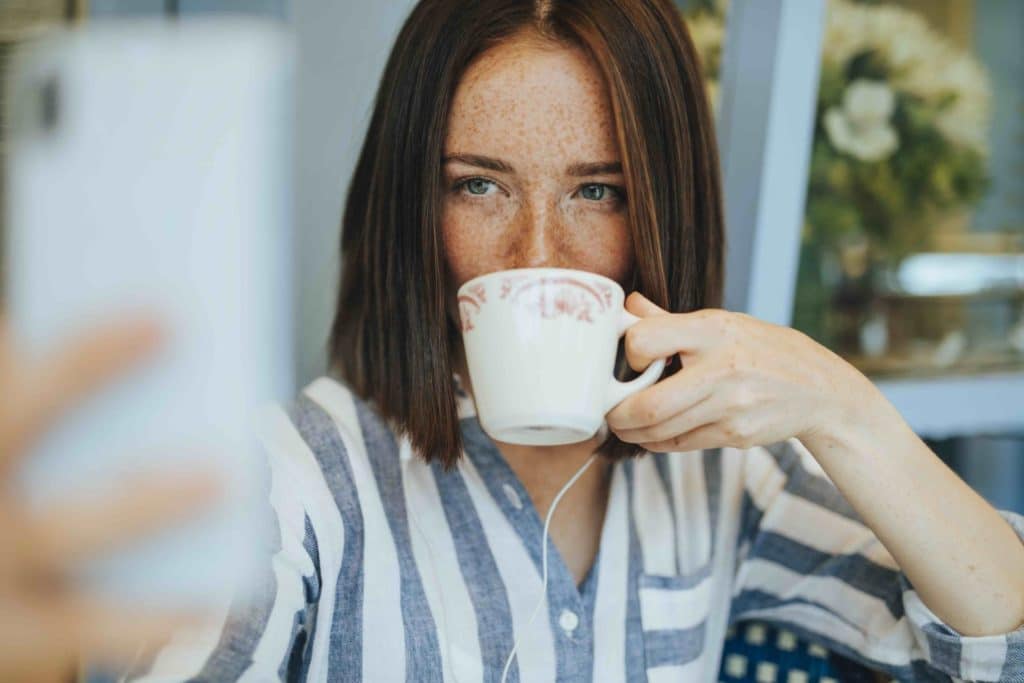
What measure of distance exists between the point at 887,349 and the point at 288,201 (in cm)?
119

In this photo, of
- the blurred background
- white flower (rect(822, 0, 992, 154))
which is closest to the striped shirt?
the blurred background

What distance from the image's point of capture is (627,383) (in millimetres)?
761

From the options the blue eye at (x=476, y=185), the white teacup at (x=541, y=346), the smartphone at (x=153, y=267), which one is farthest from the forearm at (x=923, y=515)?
the smartphone at (x=153, y=267)

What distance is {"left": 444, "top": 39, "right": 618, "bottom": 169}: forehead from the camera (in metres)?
0.88

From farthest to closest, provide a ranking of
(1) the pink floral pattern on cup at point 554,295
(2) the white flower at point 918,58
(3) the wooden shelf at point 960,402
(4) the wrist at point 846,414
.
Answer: (3) the wooden shelf at point 960,402, (2) the white flower at point 918,58, (4) the wrist at point 846,414, (1) the pink floral pattern on cup at point 554,295

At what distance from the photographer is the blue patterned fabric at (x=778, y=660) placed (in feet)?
3.41

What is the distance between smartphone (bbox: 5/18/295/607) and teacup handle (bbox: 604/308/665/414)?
0.32 meters

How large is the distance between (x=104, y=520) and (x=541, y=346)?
0.32m

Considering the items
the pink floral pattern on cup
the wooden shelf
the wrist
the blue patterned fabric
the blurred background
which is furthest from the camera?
the wooden shelf

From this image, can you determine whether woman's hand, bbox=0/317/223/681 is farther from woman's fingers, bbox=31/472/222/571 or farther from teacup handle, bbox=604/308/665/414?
teacup handle, bbox=604/308/665/414

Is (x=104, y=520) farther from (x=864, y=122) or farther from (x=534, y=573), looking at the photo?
(x=864, y=122)

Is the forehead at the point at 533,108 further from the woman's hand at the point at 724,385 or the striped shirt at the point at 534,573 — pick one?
the striped shirt at the point at 534,573

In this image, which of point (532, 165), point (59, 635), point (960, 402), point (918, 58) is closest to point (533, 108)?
point (532, 165)

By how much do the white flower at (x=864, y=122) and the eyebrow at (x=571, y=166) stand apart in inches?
32.4
